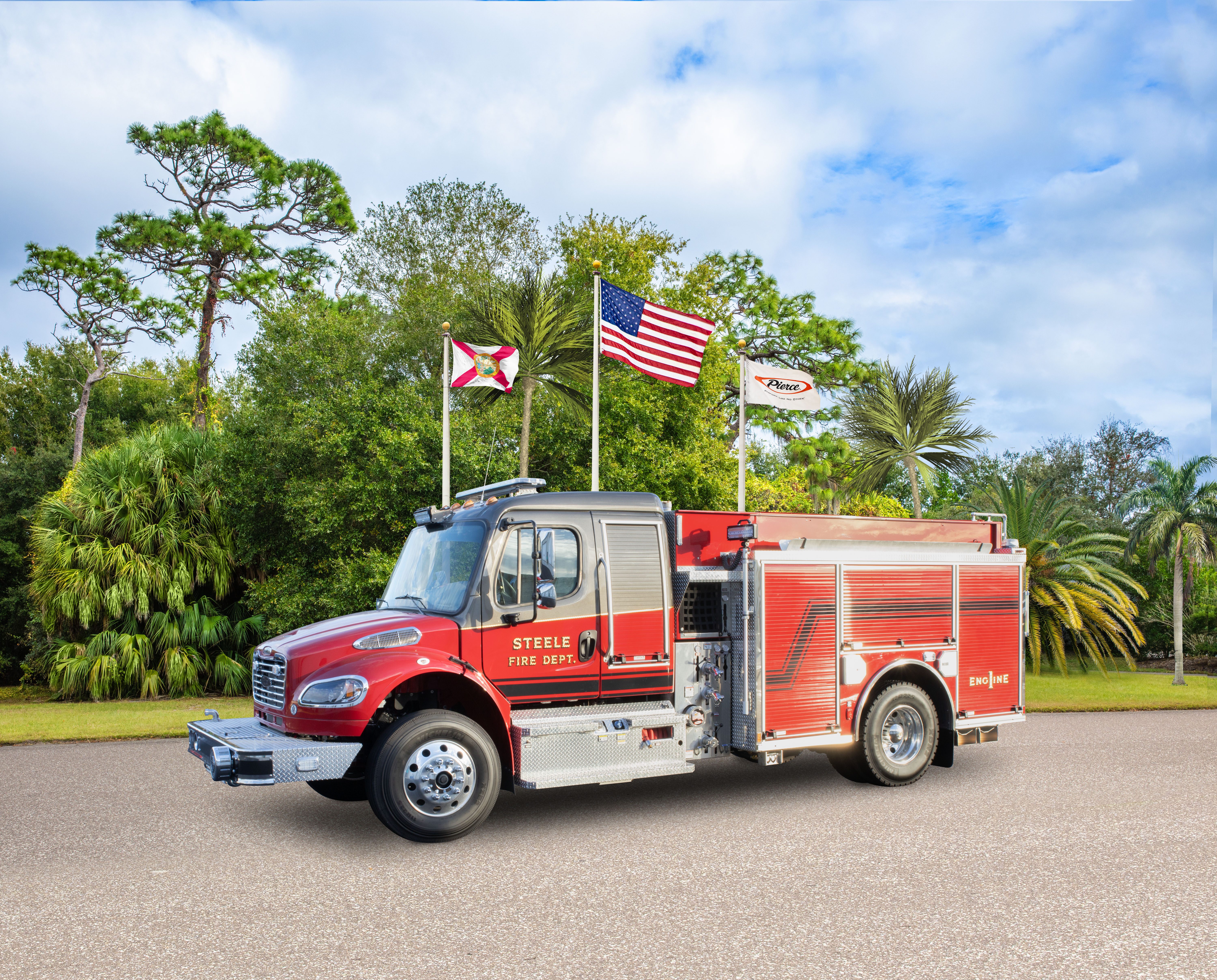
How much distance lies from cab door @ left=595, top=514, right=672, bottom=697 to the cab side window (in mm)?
230

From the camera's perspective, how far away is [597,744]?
24.5 ft

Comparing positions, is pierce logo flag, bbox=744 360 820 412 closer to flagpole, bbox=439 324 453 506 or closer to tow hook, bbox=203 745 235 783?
flagpole, bbox=439 324 453 506

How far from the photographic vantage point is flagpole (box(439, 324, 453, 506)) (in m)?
13.3

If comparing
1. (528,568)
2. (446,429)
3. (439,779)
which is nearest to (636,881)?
(439,779)

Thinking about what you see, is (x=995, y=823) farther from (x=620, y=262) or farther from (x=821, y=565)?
(x=620, y=262)

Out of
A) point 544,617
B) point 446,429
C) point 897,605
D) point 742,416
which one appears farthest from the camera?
point 742,416

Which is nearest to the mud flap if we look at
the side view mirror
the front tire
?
the side view mirror

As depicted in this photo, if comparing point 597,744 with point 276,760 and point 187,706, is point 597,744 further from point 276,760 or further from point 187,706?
point 187,706

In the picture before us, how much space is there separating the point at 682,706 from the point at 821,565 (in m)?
1.82

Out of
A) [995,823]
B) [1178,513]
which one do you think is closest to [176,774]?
[995,823]

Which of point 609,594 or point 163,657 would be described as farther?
point 163,657

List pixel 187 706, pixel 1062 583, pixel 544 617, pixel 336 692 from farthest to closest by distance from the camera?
pixel 1062 583 → pixel 187 706 → pixel 544 617 → pixel 336 692

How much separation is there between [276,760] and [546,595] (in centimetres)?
223

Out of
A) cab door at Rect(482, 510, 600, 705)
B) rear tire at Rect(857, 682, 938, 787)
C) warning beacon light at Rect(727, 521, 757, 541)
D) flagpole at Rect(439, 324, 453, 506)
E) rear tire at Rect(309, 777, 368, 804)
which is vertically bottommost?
rear tire at Rect(309, 777, 368, 804)
